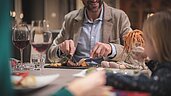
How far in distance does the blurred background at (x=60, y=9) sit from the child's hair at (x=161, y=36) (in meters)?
3.34

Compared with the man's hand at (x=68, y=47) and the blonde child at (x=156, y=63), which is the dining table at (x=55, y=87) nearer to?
the blonde child at (x=156, y=63)

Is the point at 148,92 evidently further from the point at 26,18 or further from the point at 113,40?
the point at 26,18

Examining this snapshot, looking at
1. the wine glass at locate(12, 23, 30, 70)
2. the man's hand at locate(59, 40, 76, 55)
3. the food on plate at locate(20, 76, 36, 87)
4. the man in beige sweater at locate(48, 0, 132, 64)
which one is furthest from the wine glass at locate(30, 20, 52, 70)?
the man in beige sweater at locate(48, 0, 132, 64)

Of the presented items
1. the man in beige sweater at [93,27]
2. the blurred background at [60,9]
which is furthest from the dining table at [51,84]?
the blurred background at [60,9]

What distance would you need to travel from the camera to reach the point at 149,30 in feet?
3.02

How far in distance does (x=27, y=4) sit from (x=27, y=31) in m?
4.17

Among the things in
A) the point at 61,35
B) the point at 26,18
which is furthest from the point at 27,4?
the point at 61,35

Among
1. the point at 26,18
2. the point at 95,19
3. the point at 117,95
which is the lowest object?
the point at 117,95

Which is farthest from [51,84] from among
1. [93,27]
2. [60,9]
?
[60,9]

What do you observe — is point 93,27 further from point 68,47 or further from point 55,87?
point 55,87

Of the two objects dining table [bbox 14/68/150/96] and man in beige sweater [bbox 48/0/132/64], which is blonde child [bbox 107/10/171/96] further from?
man in beige sweater [bbox 48/0/132/64]

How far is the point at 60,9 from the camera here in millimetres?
4977

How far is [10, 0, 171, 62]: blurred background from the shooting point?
4562mm

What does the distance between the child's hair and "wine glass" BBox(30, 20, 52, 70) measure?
0.49 meters
